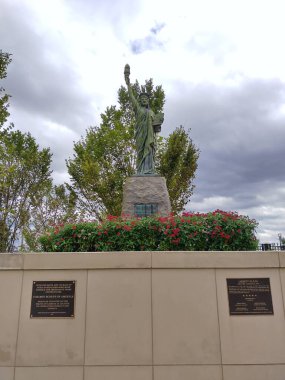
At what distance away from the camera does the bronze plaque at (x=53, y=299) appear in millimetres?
5555

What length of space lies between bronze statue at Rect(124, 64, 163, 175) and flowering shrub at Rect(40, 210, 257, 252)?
4.40 metres

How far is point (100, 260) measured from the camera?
580cm

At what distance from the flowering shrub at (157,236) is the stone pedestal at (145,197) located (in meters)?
3.21

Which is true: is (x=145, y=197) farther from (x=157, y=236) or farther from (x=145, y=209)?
(x=157, y=236)

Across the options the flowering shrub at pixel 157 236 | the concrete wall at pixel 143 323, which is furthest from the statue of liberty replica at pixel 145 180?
the concrete wall at pixel 143 323

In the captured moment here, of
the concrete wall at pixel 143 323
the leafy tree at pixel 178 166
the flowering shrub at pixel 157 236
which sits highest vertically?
the leafy tree at pixel 178 166

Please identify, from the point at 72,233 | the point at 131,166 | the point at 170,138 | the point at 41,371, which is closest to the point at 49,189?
the point at 131,166

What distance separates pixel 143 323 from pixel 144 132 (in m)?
7.22

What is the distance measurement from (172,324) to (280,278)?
200 centimetres

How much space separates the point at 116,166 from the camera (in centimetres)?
2038

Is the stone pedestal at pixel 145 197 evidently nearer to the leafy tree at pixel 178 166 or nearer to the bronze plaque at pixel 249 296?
the bronze plaque at pixel 249 296

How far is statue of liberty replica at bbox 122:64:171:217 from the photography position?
32.9ft

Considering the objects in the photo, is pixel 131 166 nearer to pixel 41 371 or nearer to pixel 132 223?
pixel 132 223

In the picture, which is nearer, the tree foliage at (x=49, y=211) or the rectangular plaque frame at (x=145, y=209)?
the rectangular plaque frame at (x=145, y=209)
